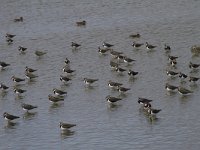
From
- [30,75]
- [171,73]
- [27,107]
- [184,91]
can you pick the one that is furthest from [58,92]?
[184,91]

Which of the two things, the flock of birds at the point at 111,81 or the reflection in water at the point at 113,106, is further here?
the reflection in water at the point at 113,106

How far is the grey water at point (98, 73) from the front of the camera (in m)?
33.4

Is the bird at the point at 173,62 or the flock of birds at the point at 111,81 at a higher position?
the bird at the point at 173,62

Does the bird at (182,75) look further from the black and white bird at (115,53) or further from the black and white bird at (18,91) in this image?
the black and white bird at (18,91)

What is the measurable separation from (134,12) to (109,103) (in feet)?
76.4

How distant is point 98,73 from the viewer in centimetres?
4391

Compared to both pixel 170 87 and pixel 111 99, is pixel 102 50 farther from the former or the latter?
pixel 111 99

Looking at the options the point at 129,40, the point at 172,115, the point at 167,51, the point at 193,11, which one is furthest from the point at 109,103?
the point at 193,11

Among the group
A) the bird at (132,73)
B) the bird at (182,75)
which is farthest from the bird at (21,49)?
the bird at (182,75)

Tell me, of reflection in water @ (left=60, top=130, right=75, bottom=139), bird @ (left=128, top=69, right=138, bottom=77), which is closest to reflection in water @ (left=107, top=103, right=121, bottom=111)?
reflection in water @ (left=60, top=130, right=75, bottom=139)

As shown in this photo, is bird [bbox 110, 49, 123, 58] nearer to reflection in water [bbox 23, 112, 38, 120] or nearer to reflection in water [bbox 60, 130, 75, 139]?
reflection in water [bbox 23, 112, 38, 120]

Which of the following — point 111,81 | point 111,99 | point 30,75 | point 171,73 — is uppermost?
point 171,73

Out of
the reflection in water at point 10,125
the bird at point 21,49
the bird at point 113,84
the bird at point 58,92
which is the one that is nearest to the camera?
the reflection in water at point 10,125

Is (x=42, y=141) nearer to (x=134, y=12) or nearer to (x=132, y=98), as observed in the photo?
(x=132, y=98)
